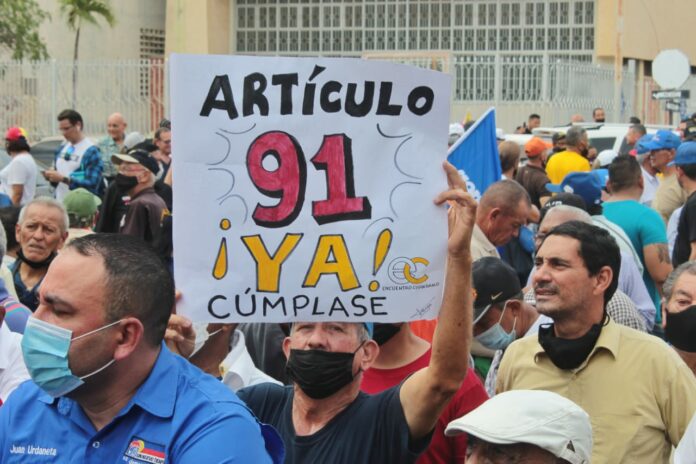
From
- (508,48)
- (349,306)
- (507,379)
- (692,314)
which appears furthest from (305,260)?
(508,48)

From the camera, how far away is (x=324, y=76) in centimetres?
405

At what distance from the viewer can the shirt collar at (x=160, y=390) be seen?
3111mm

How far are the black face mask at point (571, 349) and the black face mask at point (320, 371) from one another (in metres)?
1.04

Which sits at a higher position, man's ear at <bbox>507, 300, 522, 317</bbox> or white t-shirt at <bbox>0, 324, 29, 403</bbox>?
man's ear at <bbox>507, 300, 522, 317</bbox>

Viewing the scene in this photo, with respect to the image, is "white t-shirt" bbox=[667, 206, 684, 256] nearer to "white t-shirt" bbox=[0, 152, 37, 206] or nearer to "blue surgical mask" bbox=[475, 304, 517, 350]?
"blue surgical mask" bbox=[475, 304, 517, 350]

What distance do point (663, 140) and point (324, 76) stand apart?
752 cm

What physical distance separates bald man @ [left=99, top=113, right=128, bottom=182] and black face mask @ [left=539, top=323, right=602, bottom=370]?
345 inches

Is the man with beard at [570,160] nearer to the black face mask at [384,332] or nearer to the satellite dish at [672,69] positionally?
the satellite dish at [672,69]

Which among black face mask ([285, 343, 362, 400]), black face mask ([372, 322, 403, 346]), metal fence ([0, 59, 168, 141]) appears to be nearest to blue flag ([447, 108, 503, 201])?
black face mask ([372, 322, 403, 346])

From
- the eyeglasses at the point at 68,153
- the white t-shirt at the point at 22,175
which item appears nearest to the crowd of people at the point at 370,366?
the white t-shirt at the point at 22,175

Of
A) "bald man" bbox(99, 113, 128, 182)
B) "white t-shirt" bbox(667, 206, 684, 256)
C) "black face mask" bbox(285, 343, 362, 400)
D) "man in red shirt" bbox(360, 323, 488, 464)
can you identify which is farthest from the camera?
"bald man" bbox(99, 113, 128, 182)

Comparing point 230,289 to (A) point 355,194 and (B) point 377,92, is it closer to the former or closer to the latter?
(A) point 355,194

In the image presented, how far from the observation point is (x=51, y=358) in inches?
125

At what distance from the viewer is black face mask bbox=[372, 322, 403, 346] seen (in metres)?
4.59
